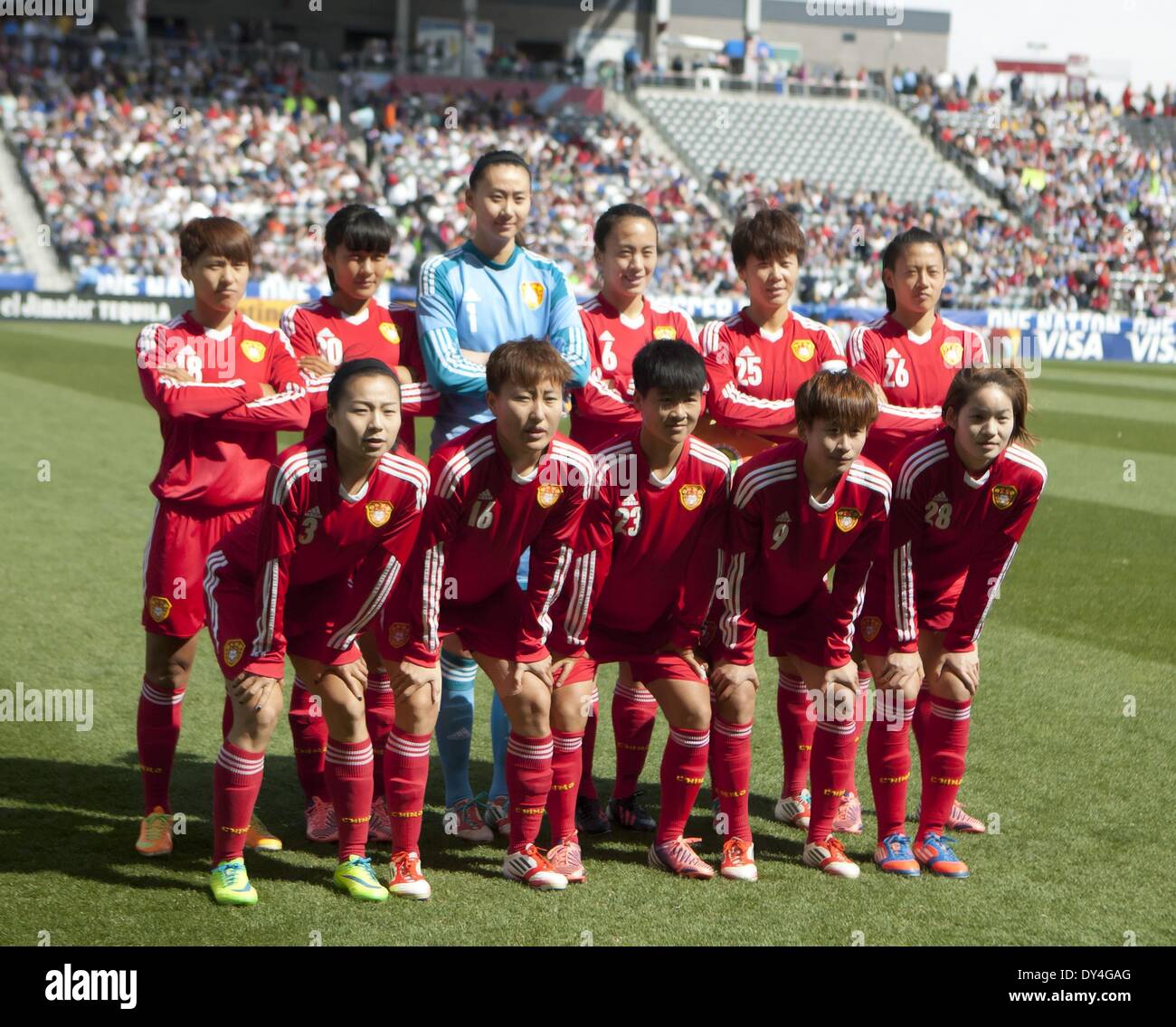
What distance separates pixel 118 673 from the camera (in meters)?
6.82

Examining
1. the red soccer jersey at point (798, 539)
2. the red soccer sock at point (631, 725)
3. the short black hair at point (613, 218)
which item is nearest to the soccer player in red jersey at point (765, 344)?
the short black hair at point (613, 218)

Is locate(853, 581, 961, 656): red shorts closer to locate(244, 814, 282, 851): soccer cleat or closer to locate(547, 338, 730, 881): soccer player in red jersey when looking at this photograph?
locate(547, 338, 730, 881): soccer player in red jersey

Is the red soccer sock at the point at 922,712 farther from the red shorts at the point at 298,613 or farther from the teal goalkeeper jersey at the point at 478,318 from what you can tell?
the red shorts at the point at 298,613

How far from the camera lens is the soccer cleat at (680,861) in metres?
4.62

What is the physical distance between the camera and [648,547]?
15.1ft

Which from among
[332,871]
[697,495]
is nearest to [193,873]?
[332,871]

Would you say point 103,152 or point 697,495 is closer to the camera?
point 697,495

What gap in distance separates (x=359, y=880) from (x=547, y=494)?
4.44 ft

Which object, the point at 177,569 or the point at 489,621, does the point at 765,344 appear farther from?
the point at 177,569

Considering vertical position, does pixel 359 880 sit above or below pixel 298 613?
below

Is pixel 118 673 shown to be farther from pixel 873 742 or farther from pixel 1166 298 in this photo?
pixel 1166 298

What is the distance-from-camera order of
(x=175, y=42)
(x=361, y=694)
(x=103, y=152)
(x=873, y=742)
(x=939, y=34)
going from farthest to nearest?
(x=939, y=34)
(x=175, y=42)
(x=103, y=152)
(x=873, y=742)
(x=361, y=694)

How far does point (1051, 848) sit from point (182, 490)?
10.8ft

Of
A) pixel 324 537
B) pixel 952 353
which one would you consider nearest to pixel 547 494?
pixel 324 537
